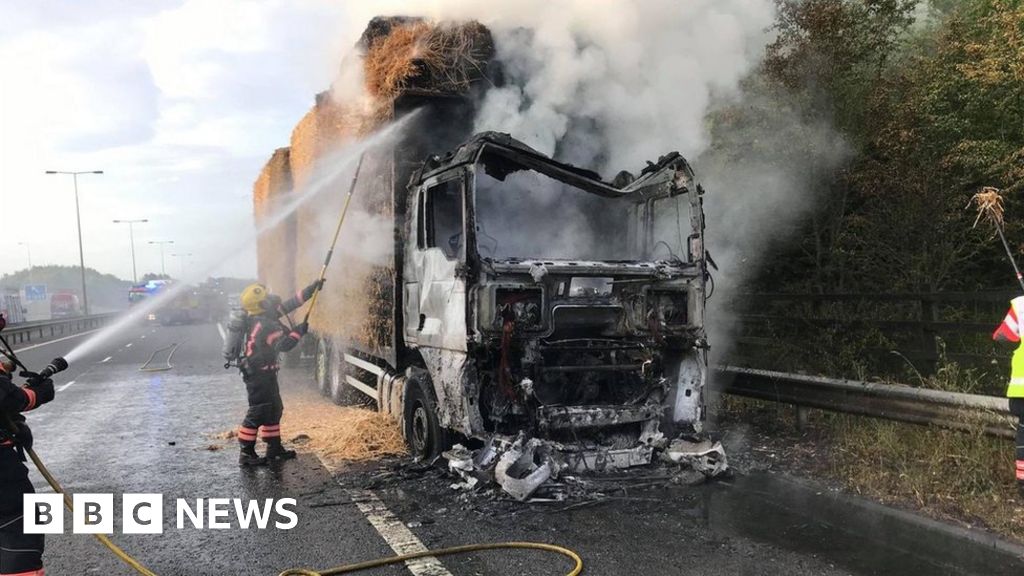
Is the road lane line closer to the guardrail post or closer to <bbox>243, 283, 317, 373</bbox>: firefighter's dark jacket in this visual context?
<bbox>243, 283, 317, 373</bbox>: firefighter's dark jacket

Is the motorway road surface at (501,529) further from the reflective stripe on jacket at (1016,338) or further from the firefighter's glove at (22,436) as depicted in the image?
the reflective stripe on jacket at (1016,338)

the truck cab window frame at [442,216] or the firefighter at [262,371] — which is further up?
the truck cab window frame at [442,216]

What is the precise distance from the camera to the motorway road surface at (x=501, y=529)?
4.10m

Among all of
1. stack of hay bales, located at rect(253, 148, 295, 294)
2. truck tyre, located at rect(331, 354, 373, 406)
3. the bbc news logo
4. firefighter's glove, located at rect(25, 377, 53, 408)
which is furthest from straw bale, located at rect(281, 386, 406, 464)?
stack of hay bales, located at rect(253, 148, 295, 294)

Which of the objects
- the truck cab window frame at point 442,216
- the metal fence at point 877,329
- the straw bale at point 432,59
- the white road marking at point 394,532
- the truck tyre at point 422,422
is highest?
the straw bale at point 432,59

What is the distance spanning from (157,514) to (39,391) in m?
1.78

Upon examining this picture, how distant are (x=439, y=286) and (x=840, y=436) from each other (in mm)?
3729

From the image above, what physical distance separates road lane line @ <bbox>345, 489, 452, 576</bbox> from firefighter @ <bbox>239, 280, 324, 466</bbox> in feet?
4.78

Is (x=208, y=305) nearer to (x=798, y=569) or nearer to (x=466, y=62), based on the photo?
(x=466, y=62)

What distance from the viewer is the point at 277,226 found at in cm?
1430

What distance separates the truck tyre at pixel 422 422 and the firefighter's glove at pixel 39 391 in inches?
113

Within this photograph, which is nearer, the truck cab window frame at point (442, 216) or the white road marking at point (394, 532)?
the white road marking at point (394, 532)

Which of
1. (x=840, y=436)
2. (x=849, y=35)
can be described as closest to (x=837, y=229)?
(x=849, y=35)

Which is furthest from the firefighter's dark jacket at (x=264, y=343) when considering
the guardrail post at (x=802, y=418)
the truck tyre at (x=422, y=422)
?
the guardrail post at (x=802, y=418)
